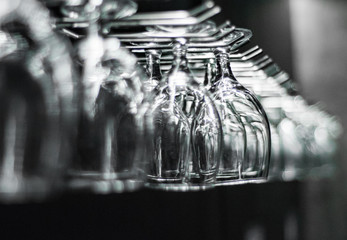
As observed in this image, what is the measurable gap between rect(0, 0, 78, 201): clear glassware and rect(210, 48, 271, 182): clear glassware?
14.8 inches

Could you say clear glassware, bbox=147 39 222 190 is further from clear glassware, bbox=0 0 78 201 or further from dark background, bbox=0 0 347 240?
clear glassware, bbox=0 0 78 201

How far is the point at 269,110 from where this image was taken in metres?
1.51

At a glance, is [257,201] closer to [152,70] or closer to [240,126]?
[240,126]

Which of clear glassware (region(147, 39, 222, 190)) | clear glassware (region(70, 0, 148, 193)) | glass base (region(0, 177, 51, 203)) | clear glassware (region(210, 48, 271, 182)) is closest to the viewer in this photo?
glass base (region(0, 177, 51, 203))

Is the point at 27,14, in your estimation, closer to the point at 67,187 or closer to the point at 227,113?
the point at 67,187

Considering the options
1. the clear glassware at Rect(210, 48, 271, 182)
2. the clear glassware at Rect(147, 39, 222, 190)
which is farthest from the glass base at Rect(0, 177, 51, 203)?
the clear glassware at Rect(210, 48, 271, 182)

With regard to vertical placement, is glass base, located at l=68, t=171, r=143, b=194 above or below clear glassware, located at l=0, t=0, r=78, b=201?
below

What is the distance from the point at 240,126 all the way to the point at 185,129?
146mm

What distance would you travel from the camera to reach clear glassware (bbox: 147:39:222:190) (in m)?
0.80

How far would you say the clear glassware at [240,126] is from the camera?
36.1 inches

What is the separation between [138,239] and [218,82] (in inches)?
13.1

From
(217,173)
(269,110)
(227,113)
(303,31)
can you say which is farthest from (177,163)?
(303,31)

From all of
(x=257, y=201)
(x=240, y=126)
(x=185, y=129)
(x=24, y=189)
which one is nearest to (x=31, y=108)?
(x=24, y=189)

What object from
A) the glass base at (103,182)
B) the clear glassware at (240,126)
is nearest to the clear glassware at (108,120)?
the glass base at (103,182)
